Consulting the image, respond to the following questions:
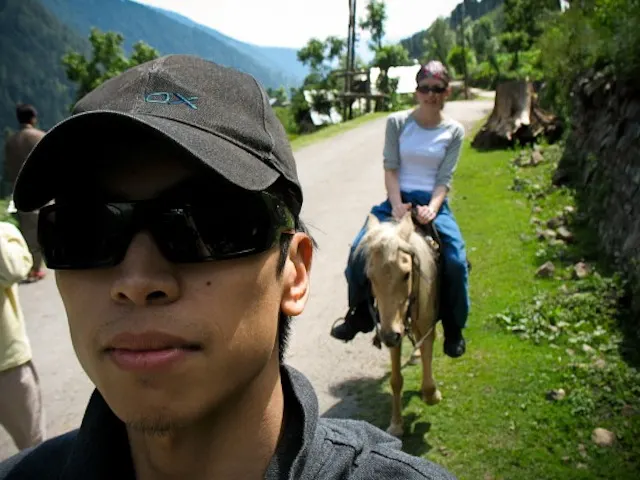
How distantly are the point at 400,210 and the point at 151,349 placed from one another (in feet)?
11.1

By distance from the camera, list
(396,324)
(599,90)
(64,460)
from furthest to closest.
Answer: (599,90) → (396,324) → (64,460)

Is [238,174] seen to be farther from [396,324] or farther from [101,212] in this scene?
[396,324]

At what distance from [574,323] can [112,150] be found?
5211 millimetres

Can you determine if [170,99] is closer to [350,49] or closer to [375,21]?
[350,49]

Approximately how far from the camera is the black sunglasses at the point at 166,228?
1026 mm

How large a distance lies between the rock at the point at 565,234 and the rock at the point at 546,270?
3.10 ft

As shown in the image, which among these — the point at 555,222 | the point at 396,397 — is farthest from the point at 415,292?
the point at 555,222

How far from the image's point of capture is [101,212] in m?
1.04

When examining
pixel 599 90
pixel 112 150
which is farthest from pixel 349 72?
pixel 112 150

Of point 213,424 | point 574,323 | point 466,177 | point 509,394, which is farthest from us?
point 466,177

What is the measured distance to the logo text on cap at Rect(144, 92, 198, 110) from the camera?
1071mm

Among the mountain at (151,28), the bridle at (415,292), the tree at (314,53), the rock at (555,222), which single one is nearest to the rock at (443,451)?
the bridle at (415,292)

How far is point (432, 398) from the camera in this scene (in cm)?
445

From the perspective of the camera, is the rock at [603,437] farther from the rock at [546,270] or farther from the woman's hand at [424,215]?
the rock at [546,270]
